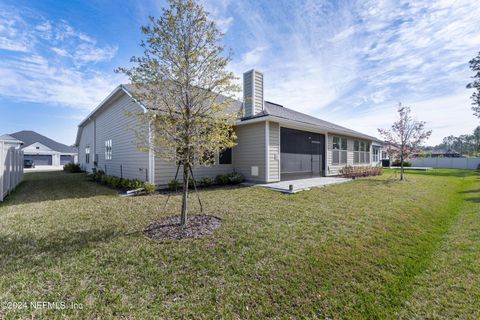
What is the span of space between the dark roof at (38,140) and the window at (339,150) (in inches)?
1560

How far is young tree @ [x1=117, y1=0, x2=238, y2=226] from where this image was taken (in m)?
3.73

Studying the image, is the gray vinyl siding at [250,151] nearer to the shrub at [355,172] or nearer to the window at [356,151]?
the shrub at [355,172]

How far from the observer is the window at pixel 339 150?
1332 centimetres

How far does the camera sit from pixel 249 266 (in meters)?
2.70

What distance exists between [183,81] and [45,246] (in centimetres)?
357

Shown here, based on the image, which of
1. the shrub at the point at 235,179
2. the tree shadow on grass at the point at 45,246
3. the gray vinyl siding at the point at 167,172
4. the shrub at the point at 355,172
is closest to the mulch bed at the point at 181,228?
the tree shadow on grass at the point at 45,246

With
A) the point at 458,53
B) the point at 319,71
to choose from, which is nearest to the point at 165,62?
the point at 319,71

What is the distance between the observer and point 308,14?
7.81m

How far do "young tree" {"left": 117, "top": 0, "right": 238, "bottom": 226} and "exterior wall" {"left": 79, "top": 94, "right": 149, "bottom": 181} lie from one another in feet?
10.8

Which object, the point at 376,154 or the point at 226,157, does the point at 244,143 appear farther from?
the point at 376,154

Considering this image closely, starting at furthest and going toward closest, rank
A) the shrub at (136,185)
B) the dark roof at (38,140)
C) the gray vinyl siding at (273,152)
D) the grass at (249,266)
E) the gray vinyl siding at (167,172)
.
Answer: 1. the dark roof at (38,140)
2. the gray vinyl siding at (273,152)
3. the gray vinyl siding at (167,172)
4. the shrub at (136,185)
5. the grass at (249,266)

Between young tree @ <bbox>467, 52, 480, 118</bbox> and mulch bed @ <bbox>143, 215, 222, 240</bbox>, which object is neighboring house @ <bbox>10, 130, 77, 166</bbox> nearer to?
mulch bed @ <bbox>143, 215, 222, 240</bbox>

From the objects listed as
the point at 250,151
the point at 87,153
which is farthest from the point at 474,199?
the point at 87,153

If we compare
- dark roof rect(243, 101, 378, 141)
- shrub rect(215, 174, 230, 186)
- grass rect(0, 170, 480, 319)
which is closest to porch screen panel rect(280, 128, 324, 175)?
dark roof rect(243, 101, 378, 141)
